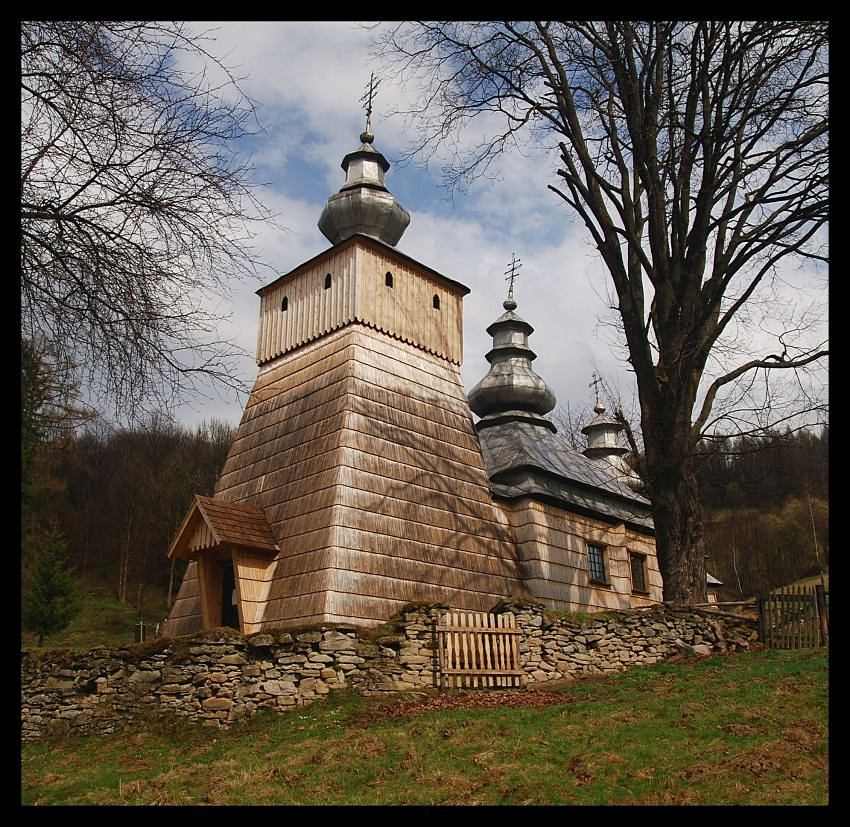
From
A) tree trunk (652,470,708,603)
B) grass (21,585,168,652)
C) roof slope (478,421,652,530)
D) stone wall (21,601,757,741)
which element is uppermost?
roof slope (478,421,652,530)

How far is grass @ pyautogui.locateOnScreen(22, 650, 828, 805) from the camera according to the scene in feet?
24.7

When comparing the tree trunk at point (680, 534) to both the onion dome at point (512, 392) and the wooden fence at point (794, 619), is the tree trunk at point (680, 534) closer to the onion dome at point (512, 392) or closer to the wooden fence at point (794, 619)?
the wooden fence at point (794, 619)

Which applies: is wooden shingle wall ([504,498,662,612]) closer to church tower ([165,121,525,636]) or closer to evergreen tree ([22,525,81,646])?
church tower ([165,121,525,636])

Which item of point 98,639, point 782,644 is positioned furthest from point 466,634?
point 98,639

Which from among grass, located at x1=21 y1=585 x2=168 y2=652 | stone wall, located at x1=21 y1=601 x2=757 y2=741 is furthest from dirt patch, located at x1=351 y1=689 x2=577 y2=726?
grass, located at x1=21 y1=585 x2=168 y2=652

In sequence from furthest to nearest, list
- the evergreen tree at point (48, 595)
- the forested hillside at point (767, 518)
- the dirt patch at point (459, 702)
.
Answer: the forested hillside at point (767, 518)
the evergreen tree at point (48, 595)
the dirt patch at point (459, 702)

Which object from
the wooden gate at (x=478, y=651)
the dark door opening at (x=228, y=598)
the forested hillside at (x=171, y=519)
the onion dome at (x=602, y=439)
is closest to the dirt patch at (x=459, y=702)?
the wooden gate at (x=478, y=651)

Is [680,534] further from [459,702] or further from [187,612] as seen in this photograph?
[187,612]

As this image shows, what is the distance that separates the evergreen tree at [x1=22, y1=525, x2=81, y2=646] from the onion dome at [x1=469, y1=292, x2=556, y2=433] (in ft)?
49.4

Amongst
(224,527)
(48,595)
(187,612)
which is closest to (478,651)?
(224,527)

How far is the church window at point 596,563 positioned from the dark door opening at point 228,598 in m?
8.59

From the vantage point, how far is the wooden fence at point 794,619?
14.4 m

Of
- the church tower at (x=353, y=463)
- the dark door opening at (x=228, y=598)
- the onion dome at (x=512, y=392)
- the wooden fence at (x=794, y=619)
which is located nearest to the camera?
the wooden fence at (x=794, y=619)

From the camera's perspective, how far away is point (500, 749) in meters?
8.84
